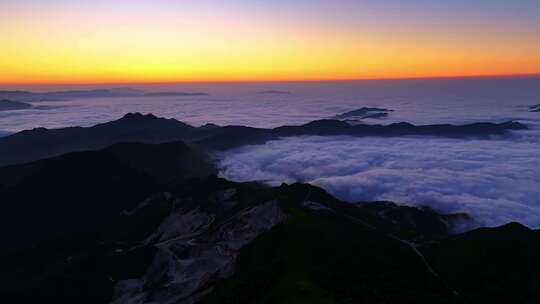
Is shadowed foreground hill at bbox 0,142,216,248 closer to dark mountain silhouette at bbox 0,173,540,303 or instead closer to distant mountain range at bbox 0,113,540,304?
distant mountain range at bbox 0,113,540,304

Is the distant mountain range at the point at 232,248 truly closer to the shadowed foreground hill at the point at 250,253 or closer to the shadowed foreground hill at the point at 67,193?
the shadowed foreground hill at the point at 250,253

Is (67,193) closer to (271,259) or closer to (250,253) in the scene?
(250,253)

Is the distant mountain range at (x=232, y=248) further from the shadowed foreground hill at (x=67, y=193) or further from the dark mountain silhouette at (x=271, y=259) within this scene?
the shadowed foreground hill at (x=67, y=193)

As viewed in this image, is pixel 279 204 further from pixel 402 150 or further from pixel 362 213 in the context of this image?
pixel 402 150

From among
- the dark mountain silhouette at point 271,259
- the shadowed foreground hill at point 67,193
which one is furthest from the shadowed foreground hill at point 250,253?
the shadowed foreground hill at point 67,193

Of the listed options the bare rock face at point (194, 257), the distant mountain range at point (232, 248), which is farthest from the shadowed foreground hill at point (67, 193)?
the bare rock face at point (194, 257)

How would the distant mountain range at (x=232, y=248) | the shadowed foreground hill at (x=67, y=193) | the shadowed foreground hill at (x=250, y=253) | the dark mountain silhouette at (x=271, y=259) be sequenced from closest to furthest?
the dark mountain silhouette at (x=271, y=259) < the shadowed foreground hill at (x=250, y=253) < the distant mountain range at (x=232, y=248) < the shadowed foreground hill at (x=67, y=193)

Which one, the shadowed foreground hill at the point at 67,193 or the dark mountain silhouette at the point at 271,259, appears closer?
the dark mountain silhouette at the point at 271,259

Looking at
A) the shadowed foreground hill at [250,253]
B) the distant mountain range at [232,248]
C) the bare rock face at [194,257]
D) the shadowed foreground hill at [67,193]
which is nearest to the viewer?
the shadowed foreground hill at [250,253]

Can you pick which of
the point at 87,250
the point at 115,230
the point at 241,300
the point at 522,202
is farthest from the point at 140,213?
the point at 522,202

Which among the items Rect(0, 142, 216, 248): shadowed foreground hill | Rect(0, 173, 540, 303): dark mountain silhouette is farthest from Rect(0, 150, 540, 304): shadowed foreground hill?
Rect(0, 142, 216, 248): shadowed foreground hill
